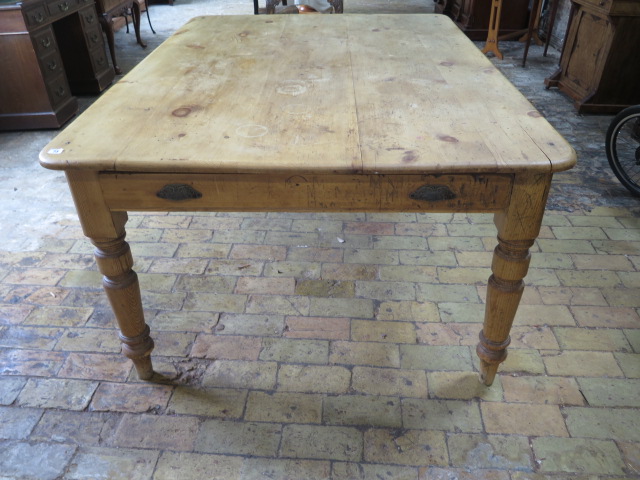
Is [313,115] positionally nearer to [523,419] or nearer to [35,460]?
[523,419]

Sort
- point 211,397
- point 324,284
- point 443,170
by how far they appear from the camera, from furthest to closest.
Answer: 1. point 324,284
2. point 211,397
3. point 443,170

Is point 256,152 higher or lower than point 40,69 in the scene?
higher

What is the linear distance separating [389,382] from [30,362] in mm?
1261

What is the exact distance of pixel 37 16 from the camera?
3.37 m

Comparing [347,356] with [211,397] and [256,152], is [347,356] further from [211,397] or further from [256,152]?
[256,152]

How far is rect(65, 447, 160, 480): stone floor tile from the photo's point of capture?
1.37m

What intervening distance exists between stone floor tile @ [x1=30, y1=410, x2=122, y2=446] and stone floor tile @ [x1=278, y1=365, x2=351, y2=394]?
54 centimetres

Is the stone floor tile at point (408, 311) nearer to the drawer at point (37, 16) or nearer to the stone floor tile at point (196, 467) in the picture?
the stone floor tile at point (196, 467)

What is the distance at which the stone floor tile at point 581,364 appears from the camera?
1653mm

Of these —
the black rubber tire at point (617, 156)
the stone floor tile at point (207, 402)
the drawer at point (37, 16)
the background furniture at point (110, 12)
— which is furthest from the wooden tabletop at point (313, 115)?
the background furniture at point (110, 12)

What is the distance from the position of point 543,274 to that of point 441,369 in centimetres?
75

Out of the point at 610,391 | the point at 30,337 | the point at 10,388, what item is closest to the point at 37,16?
the point at 30,337

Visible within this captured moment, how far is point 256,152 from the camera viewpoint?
3.79 ft

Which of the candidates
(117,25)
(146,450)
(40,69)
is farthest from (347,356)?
(117,25)
